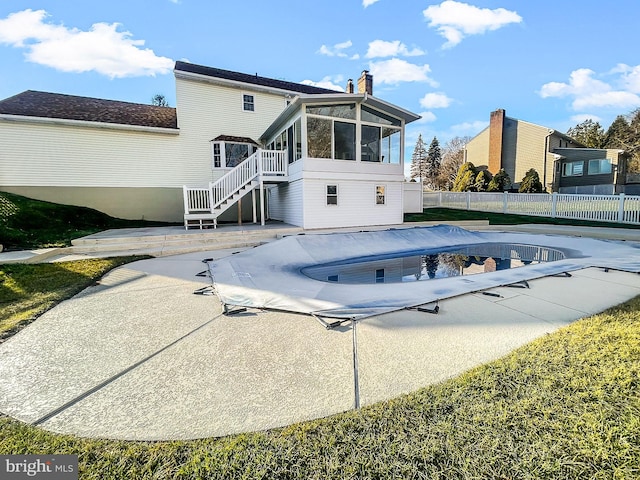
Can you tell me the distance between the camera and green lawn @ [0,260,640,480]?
4.88 ft

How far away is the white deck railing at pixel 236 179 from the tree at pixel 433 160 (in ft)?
122

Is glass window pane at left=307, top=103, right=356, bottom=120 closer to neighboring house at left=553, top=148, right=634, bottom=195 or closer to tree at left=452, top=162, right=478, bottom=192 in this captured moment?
tree at left=452, top=162, right=478, bottom=192

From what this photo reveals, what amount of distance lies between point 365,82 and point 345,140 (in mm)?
9375

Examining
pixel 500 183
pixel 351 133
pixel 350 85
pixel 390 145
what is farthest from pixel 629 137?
pixel 351 133

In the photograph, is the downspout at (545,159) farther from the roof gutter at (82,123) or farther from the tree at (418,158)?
the roof gutter at (82,123)

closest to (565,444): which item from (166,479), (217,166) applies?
(166,479)

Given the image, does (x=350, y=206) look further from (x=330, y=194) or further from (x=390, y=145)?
(x=390, y=145)

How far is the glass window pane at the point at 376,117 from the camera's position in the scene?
11.8 metres

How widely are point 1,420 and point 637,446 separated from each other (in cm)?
382

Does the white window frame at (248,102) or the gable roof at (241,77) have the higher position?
the gable roof at (241,77)

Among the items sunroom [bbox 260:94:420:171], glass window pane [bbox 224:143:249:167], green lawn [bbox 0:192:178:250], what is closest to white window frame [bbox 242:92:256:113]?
glass window pane [bbox 224:143:249:167]

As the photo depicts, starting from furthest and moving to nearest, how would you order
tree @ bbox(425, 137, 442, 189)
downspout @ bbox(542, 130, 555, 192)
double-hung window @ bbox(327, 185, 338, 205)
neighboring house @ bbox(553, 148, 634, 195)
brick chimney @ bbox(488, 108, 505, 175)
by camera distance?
tree @ bbox(425, 137, 442, 189) < brick chimney @ bbox(488, 108, 505, 175) < downspout @ bbox(542, 130, 555, 192) < neighboring house @ bbox(553, 148, 634, 195) < double-hung window @ bbox(327, 185, 338, 205)

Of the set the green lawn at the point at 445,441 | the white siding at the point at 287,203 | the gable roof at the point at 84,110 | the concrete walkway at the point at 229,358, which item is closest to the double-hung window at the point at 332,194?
the white siding at the point at 287,203

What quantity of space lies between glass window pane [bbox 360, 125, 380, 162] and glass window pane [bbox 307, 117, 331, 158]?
5.23 ft
